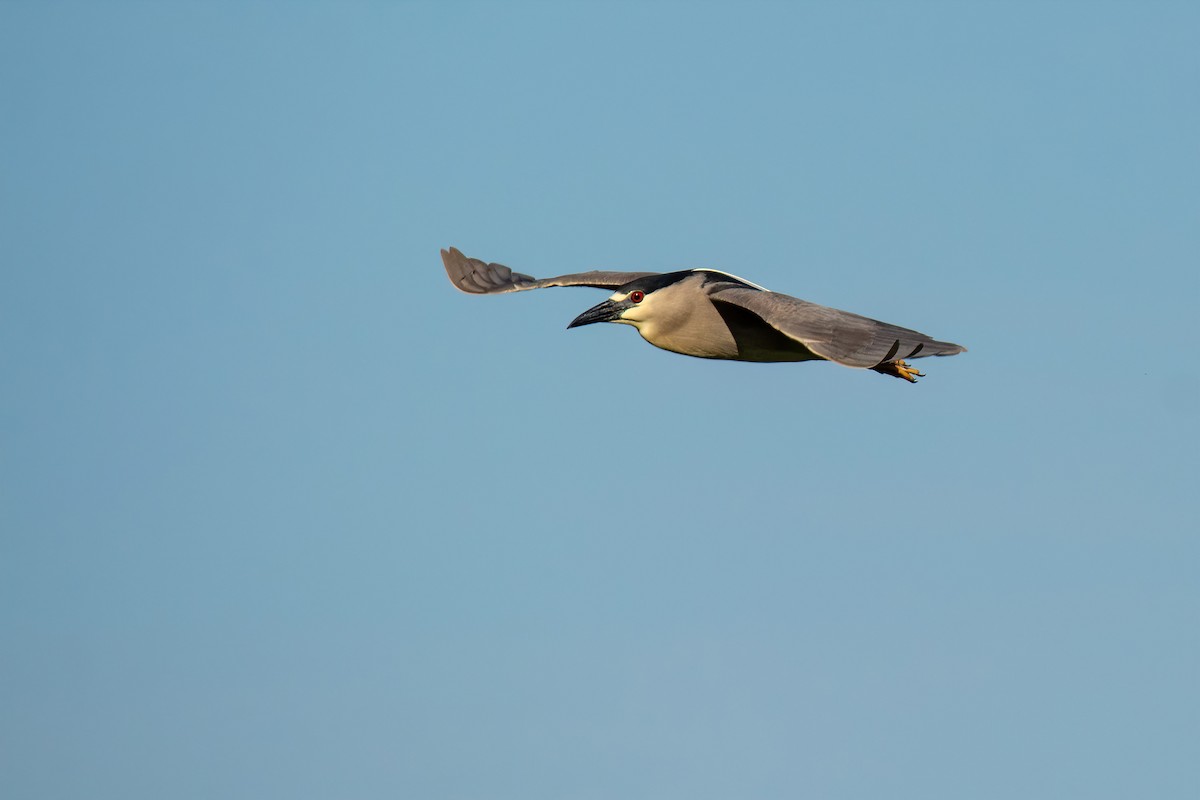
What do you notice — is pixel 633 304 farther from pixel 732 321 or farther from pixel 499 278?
pixel 499 278

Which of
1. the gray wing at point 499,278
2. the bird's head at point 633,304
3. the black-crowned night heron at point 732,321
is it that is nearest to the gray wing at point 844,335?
the black-crowned night heron at point 732,321

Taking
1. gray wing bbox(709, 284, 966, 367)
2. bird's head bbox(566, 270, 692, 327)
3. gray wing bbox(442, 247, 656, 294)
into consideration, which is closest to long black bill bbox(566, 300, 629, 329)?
bird's head bbox(566, 270, 692, 327)

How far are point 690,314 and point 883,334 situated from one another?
499cm

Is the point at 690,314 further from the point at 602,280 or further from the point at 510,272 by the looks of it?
the point at 510,272

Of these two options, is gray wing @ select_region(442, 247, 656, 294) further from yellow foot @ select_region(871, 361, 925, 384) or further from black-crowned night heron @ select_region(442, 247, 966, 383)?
yellow foot @ select_region(871, 361, 925, 384)

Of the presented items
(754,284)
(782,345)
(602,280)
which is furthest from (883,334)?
(602,280)

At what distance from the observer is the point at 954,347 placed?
17594mm

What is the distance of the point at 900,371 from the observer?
20141mm

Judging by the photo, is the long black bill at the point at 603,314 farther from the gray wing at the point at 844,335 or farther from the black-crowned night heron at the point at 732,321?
the gray wing at the point at 844,335

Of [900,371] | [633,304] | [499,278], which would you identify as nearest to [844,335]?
[900,371]

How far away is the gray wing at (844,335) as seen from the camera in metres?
16.6

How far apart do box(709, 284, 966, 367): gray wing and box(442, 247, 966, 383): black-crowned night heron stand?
1 centimetres

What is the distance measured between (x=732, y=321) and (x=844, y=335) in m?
4.41

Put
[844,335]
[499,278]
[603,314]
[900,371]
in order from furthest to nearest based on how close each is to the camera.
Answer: [499,278] → [603,314] → [900,371] → [844,335]
